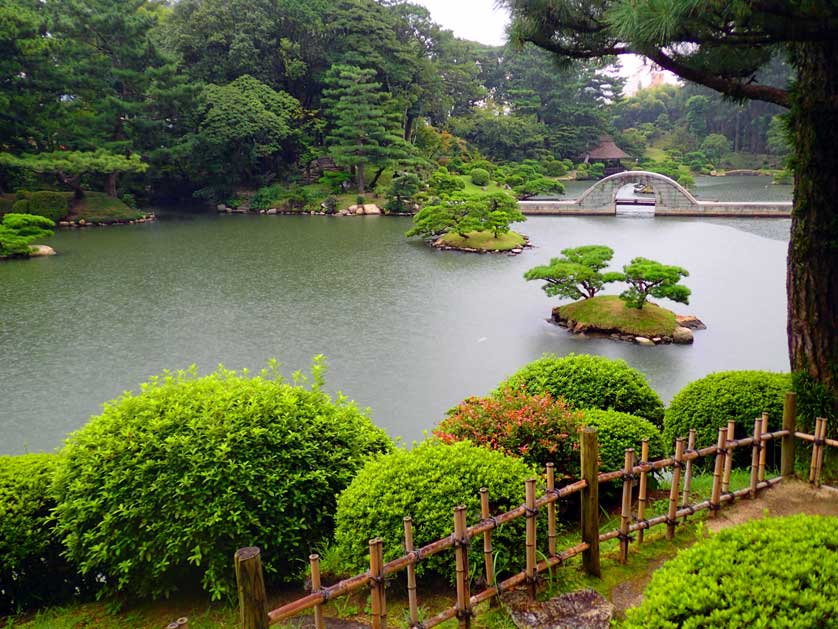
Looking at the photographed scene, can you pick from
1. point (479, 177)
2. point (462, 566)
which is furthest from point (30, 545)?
point (479, 177)

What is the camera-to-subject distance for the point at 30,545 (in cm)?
300

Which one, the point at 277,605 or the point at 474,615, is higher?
the point at 474,615

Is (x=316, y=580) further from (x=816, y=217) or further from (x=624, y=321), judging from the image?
(x=624, y=321)

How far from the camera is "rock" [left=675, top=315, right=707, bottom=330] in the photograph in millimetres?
10250

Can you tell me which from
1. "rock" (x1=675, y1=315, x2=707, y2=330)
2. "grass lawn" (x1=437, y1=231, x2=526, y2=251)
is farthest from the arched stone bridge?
"rock" (x1=675, y1=315, x2=707, y2=330)

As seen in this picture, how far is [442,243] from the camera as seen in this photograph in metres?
18.1

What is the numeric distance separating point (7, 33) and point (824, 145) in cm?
2382

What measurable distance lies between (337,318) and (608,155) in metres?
34.3

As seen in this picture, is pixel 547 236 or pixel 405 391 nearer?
pixel 405 391

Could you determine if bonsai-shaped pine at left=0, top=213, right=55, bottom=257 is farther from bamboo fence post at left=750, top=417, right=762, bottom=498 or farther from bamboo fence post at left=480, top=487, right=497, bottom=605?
bamboo fence post at left=750, top=417, right=762, bottom=498

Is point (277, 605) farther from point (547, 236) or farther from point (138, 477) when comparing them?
point (547, 236)

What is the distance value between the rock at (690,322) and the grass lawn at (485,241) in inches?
292

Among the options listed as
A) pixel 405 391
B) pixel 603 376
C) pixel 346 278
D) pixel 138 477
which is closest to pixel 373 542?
pixel 138 477

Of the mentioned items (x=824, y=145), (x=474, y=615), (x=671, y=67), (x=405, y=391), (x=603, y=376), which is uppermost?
(x=671, y=67)
